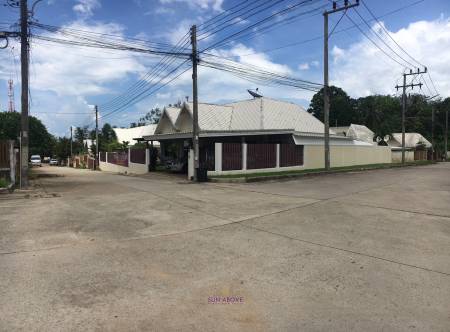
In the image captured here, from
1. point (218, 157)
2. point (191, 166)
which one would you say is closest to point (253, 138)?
point (218, 157)

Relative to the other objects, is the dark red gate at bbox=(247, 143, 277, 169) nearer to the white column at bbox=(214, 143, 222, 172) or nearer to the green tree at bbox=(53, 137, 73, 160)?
the white column at bbox=(214, 143, 222, 172)

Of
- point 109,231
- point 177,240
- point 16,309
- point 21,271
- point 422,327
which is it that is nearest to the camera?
point 422,327

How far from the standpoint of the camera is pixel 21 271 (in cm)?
535

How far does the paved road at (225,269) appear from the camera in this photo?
3.97m

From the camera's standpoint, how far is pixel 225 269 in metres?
5.51

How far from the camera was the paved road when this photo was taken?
3969 millimetres

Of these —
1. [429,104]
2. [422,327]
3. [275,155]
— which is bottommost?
[422,327]

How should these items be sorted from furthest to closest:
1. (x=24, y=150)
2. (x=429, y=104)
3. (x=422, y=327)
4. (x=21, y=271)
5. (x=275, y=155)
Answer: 1. (x=429, y=104)
2. (x=275, y=155)
3. (x=24, y=150)
4. (x=21, y=271)
5. (x=422, y=327)

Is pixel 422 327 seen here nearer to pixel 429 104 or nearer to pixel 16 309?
pixel 16 309

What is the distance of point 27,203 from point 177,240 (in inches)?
281

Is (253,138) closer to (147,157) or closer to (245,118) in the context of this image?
(245,118)

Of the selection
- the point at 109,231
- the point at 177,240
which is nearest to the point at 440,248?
the point at 177,240

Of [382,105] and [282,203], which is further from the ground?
[382,105]

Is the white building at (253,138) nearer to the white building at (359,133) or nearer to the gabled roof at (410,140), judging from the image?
the white building at (359,133)
